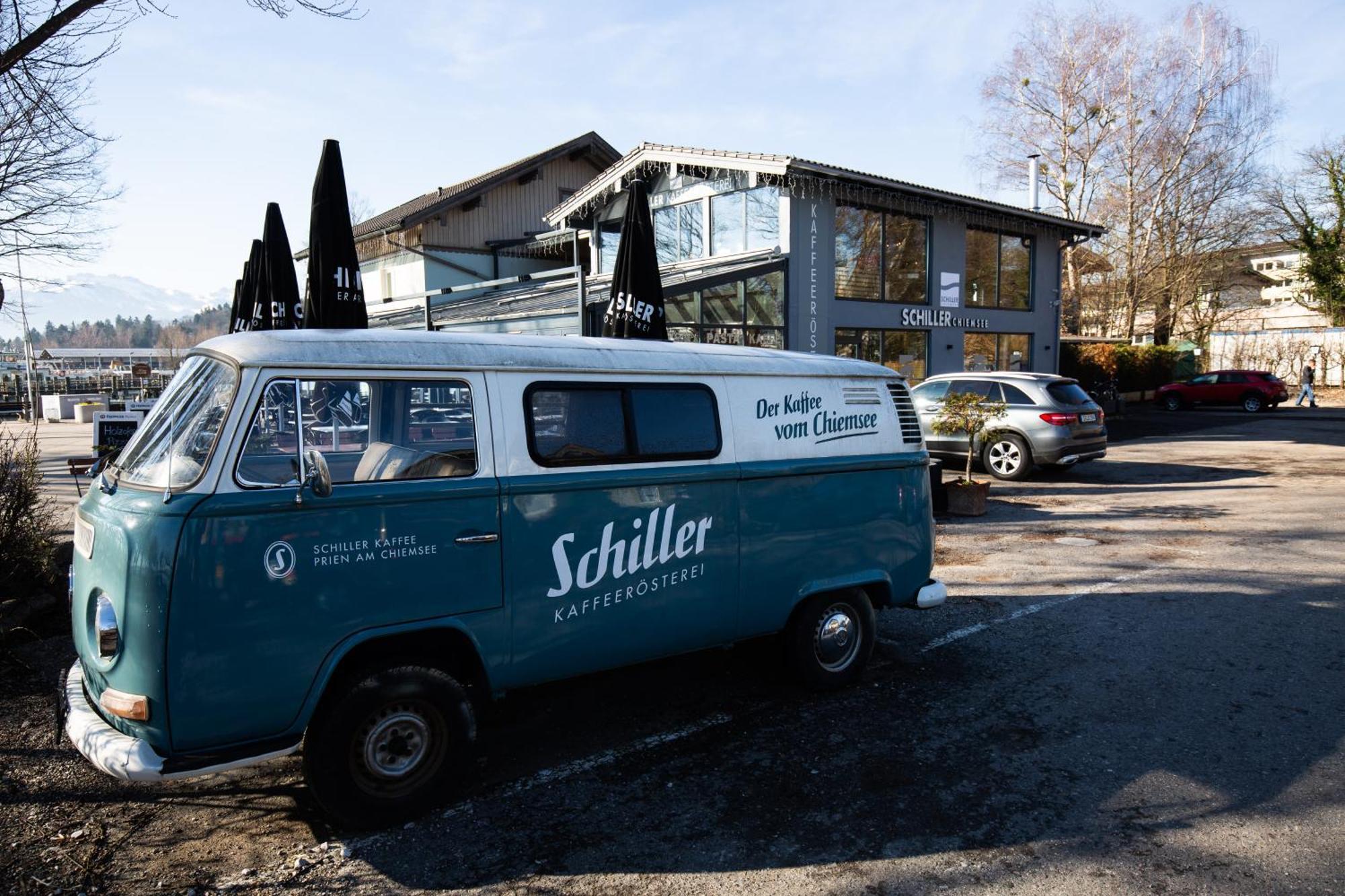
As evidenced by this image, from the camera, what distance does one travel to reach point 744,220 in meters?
18.7

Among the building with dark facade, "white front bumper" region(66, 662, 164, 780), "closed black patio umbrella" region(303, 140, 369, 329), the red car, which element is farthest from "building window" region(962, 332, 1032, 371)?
"white front bumper" region(66, 662, 164, 780)

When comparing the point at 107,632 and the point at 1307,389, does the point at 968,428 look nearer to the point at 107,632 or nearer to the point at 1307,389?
the point at 107,632

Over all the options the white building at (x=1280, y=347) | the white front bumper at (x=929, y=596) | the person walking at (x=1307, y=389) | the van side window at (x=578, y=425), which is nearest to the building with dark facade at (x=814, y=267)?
the white front bumper at (x=929, y=596)

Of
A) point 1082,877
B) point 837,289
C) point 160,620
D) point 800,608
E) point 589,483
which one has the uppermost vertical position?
point 837,289

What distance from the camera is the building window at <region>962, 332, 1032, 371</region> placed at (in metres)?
22.4

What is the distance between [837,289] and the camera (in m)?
18.9

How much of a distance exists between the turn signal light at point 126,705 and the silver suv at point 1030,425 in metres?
12.8

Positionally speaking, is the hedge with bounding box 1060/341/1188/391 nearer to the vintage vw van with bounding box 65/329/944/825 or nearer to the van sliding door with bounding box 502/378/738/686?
the vintage vw van with bounding box 65/329/944/825

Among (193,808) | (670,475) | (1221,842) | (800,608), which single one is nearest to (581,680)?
(800,608)

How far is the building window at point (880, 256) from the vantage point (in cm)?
1901

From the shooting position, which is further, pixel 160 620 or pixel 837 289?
pixel 837 289

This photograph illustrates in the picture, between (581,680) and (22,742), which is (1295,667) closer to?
(581,680)

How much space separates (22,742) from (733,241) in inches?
645

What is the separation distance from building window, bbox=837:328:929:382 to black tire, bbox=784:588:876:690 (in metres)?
14.0
